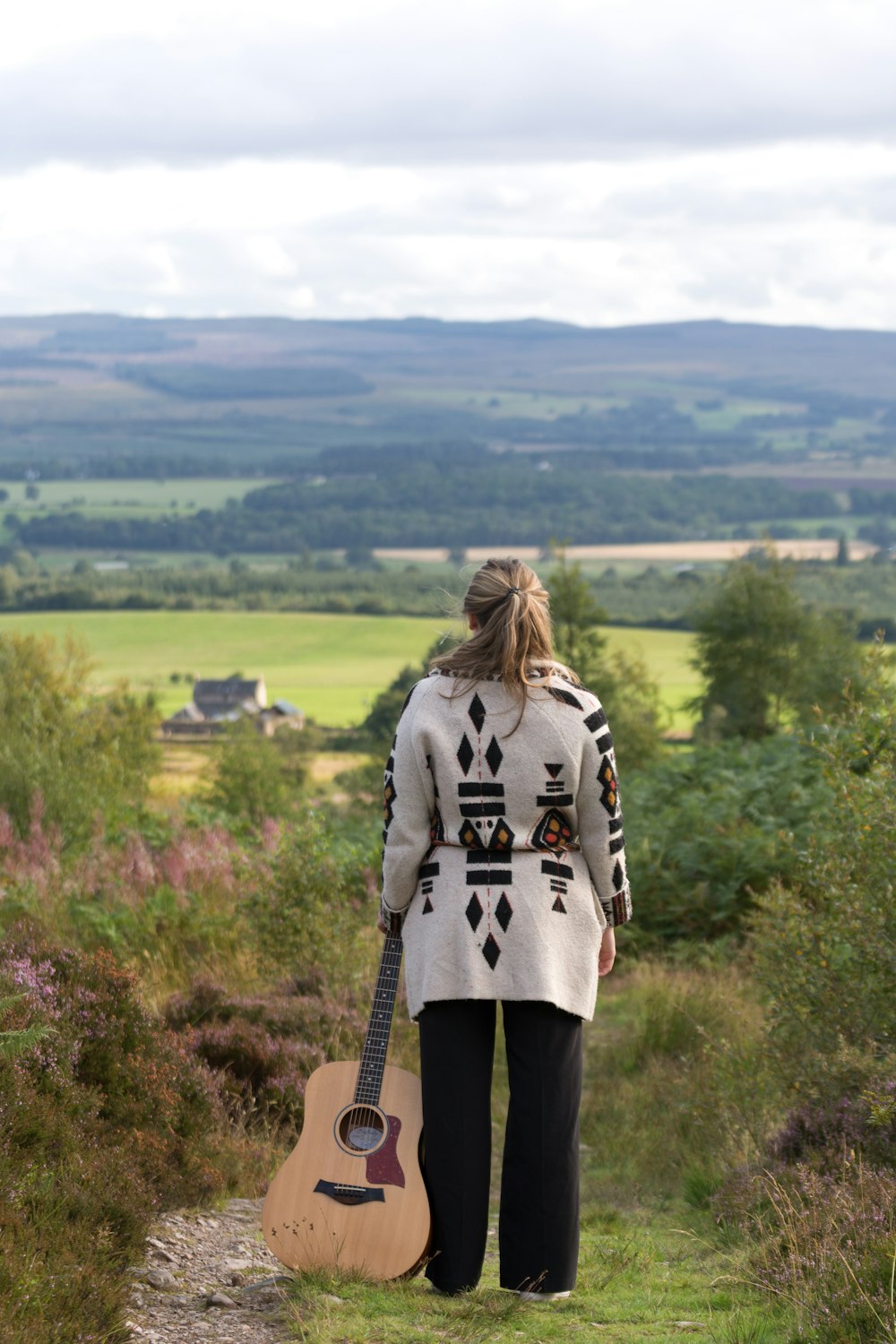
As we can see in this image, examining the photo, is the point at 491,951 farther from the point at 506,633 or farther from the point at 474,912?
the point at 506,633

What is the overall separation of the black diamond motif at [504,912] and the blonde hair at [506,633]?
569 millimetres

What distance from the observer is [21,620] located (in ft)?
332

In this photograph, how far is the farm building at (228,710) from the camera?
Result: 7106 centimetres

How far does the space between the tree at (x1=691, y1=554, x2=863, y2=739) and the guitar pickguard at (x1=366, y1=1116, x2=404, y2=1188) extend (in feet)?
133

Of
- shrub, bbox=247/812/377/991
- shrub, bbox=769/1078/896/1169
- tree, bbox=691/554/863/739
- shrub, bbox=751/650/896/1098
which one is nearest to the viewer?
shrub, bbox=769/1078/896/1169

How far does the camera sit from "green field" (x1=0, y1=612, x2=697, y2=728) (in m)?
87.4

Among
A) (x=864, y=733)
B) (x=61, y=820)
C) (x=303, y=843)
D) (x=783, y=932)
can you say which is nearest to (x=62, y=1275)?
(x=783, y=932)

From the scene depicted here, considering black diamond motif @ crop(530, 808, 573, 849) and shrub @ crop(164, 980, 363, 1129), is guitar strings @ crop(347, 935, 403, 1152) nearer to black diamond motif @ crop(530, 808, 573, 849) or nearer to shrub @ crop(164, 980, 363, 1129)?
black diamond motif @ crop(530, 808, 573, 849)

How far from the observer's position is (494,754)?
4.37 meters

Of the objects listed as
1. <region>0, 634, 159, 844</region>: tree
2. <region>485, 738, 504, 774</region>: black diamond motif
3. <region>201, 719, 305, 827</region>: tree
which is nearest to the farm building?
<region>201, 719, 305, 827</region>: tree

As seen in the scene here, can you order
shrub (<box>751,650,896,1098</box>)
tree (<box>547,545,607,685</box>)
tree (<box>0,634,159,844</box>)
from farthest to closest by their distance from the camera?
tree (<box>547,545,607,685</box>), tree (<box>0,634,159,844</box>), shrub (<box>751,650,896,1098</box>)

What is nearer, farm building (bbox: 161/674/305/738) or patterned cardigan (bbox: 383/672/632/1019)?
patterned cardigan (bbox: 383/672/632/1019)

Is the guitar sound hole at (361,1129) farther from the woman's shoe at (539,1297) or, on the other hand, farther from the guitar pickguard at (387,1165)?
the woman's shoe at (539,1297)

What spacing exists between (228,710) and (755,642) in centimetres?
3759
